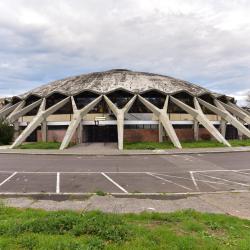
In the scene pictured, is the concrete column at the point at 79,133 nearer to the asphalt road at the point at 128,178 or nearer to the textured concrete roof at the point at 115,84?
the textured concrete roof at the point at 115,84

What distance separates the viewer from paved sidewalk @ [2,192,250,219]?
1036cm

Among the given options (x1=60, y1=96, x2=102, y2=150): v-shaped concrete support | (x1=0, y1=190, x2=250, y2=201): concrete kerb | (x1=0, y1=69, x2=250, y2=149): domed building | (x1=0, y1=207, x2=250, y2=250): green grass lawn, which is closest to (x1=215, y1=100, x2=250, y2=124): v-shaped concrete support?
(x1=0, y1=69, x2=250, y2=149): domed building

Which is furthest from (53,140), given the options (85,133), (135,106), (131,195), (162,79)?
(131,195)

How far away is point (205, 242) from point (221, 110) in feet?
127

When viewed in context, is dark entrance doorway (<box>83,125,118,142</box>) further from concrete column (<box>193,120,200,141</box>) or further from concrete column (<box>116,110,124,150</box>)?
concrete column (<box>193,120,200,141</box>)

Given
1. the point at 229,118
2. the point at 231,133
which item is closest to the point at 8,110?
the point at 229,118

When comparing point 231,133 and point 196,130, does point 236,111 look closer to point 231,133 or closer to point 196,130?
point 231,133

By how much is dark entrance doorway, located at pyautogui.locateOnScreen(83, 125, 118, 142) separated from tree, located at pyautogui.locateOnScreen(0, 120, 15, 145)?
10078mm

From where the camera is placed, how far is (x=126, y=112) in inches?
1654

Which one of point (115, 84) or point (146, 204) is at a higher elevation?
point (115, 84)

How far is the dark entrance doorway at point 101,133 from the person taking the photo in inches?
1752

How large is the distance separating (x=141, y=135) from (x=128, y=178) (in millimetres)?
26141

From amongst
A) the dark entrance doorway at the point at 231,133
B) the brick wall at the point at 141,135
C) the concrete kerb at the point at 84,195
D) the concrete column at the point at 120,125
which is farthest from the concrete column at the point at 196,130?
the concrete kerb at the point at 84,195

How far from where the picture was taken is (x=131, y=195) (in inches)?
509
